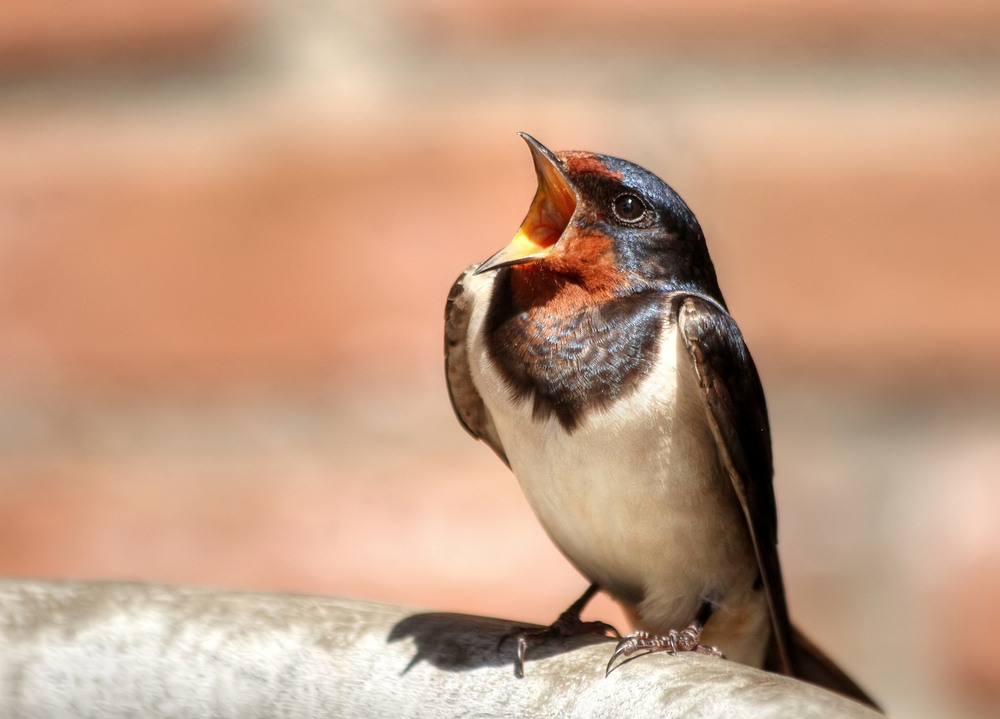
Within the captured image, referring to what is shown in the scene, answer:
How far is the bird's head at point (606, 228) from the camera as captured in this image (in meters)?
0.49

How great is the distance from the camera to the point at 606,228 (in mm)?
495

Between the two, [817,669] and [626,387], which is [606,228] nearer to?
[626,387]

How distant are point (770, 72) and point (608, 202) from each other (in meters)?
0.39

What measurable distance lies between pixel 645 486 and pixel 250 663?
0.19 m

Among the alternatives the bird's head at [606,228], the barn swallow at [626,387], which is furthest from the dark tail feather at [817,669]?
the bird's head at [606,228]

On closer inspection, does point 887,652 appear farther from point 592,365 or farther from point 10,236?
point 10,236

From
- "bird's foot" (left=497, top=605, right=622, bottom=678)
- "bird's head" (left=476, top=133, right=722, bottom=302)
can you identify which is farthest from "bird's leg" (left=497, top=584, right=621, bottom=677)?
"bird's head" (left=476, top=133, right=722, bottom=302)

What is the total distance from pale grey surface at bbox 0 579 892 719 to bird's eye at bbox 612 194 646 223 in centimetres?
19

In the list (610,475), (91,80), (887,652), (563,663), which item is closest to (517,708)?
(563,663)

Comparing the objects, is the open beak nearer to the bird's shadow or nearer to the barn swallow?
the barn swallow

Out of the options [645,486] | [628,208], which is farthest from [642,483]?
[628,208]

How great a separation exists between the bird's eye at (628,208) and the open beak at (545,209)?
2cm

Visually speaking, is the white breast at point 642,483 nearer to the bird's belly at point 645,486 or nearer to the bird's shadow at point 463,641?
the bird's belly at point 645,486

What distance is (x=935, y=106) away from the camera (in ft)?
2.77
